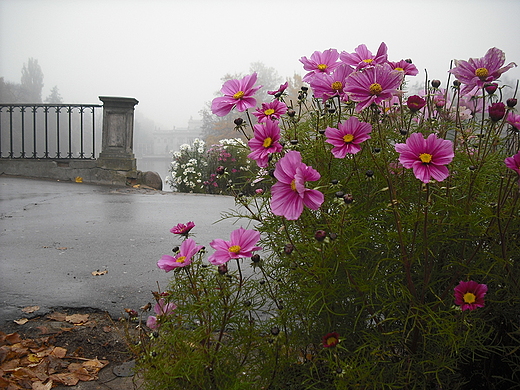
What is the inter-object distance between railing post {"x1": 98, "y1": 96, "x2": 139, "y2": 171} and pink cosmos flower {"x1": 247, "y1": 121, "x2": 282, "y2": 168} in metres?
10.1

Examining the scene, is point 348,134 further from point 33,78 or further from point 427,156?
point 33,78

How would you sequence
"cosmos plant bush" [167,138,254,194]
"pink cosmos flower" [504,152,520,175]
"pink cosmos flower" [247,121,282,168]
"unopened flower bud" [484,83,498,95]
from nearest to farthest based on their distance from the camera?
"pink cosmos flower" [504,152,520,175]
"pink cosmos flower" [247,121,282,168]
"unopened flower bud" [484,83,498,95]
"cosmos plant bush" [167,138,254,194]

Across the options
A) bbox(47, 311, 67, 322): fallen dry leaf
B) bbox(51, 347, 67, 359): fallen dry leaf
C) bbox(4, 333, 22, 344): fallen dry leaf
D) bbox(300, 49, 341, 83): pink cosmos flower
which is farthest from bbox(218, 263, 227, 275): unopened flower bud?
bbox(47, 311, 67, 322): fallen dry leaf

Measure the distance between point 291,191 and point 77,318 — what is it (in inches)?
74.9

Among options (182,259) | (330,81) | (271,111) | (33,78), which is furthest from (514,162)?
(33,78)

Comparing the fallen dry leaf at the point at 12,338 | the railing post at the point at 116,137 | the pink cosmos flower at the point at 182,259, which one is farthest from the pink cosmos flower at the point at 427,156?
the railing post at the point at 116,137

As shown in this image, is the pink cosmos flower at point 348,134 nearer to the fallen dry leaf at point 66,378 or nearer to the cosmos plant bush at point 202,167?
the fallen dry leaf at point 66,378

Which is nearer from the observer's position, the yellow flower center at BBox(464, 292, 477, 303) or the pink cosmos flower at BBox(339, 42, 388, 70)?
the yellow flower center at BBox(464, 292, 477, 303)

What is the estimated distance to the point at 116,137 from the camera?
10.7 meters

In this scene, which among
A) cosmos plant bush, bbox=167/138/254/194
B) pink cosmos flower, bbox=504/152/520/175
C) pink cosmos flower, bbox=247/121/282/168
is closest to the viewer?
pink cosmos flower, bbox=504/152/520/175

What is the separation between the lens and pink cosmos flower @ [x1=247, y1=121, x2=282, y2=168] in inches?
44.7

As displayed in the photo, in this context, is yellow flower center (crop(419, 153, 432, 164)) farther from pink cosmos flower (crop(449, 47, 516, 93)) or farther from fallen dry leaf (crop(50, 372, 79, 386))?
fallen dry leaf (crop(50, 372, 79, 386))

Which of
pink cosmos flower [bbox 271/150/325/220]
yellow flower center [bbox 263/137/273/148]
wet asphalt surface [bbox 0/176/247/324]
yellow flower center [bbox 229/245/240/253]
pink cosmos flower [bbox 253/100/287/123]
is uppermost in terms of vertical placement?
pink cosmos flower [bbox 253/100/287/123]

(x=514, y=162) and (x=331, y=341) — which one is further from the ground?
(x=514, y=162)
